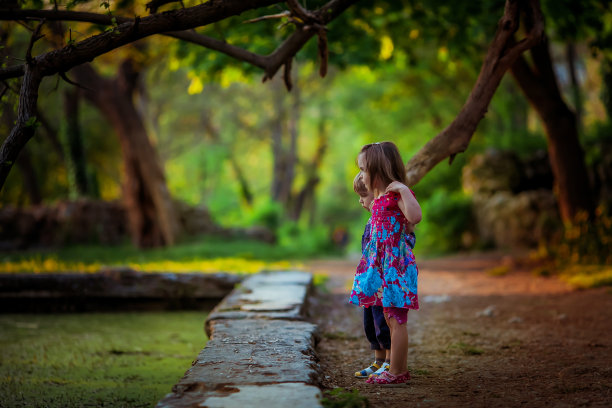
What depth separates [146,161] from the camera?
15750 mm

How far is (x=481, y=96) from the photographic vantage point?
Result: 17.5 feet

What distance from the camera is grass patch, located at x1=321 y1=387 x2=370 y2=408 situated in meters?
3.08

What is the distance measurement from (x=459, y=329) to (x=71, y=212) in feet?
42.5

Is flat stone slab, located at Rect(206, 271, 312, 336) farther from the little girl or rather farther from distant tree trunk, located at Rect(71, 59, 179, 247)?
distant tree trunk, located at Rect(71, 59, 179, 247)

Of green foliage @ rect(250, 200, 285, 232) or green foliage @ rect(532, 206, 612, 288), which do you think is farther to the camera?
green foliage @ rect(250, 200, 285, 232)

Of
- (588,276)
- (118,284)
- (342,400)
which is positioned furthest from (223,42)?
(588,276)

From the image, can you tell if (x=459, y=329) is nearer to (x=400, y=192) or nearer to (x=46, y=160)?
(x=400, y=192)

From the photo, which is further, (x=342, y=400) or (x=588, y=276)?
(x=588, y=276)

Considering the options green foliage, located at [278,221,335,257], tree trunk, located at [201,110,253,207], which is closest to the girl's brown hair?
green foliage, located at [278,221,335,257]

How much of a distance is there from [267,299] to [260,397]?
326 cm

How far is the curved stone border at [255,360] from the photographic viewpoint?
115 inches

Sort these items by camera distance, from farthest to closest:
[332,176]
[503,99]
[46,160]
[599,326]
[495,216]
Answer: [332,176] < [46,160] < [503,99] < [495,216] < [599,326]

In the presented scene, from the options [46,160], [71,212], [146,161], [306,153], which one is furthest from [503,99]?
[306,153]

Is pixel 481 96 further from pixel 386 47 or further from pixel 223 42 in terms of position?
pixel 386 47
